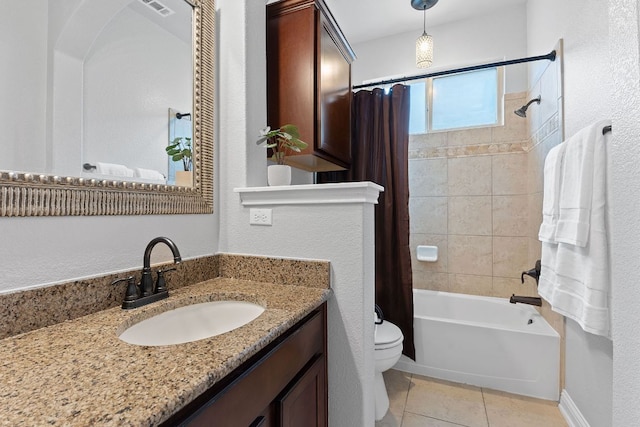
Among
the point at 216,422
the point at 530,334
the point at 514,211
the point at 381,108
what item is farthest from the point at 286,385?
the point at 514,211

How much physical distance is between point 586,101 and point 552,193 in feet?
1.61

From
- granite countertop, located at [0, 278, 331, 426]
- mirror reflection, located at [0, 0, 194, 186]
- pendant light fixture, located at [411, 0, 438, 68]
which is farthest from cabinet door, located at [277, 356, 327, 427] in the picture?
pendant light fixture, located at [411, 0, 438, 68]

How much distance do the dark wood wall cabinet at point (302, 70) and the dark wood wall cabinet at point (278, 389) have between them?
94 centimetres

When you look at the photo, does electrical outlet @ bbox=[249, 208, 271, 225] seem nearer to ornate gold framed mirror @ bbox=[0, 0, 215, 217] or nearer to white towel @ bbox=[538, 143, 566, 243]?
ornate gold framed mirror @ bbox=[0, 0, 215, 217]

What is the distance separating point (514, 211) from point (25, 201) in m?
2.95

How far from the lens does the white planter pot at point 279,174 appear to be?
1.33 meters

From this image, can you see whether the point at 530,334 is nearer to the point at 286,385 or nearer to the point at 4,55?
the point at 286,385

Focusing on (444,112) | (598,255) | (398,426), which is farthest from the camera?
(444,112)

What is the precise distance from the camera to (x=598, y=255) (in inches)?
47.3

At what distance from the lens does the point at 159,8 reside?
111cm

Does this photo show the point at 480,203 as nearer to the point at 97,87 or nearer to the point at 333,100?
the point at 333,100

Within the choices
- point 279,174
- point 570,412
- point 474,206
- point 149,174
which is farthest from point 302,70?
point 570,412

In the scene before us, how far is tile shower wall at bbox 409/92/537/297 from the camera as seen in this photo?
2.45 m

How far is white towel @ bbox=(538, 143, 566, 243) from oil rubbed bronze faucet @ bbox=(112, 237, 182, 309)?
1818 millimetres
